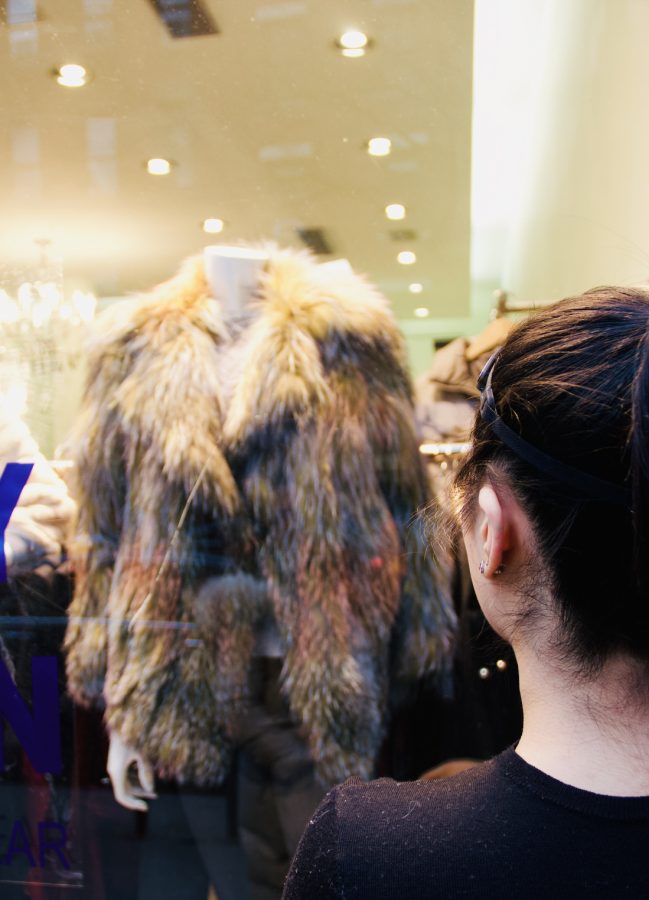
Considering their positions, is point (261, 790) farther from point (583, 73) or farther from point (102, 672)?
point (583, 73)

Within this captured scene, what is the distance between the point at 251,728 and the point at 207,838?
204mm

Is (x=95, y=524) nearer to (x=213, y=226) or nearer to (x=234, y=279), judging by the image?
(x=234, y=279)

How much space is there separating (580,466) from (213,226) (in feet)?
3.87

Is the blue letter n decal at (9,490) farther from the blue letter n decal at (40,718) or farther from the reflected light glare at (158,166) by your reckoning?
the reflected light glare at (158,166)

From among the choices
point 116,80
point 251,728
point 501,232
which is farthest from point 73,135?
point 251,728

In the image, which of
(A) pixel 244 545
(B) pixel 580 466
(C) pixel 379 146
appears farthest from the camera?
(C) pixel 379 146

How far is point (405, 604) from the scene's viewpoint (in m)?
1.34

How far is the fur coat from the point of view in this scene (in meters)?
1.29

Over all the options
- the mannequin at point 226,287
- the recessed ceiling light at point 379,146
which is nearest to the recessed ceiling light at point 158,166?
the mannequin at point 226,287

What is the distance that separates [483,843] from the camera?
1.60ft

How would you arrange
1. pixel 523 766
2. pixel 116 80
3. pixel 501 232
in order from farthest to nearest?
1. pixel 501 232
2. pixel 116 80
3. pixel 523 766

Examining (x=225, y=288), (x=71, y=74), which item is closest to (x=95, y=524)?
(x=225, y=288)

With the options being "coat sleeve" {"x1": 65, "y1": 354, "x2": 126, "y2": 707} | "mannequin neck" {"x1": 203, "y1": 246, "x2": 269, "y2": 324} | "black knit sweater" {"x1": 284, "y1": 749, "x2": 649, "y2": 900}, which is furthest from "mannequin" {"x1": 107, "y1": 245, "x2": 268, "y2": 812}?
"black knit sweater" {"x1": 284, "y1": 749, "x2": 649, "y2": 900}

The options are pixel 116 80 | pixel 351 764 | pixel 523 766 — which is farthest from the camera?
pixel 116 80
